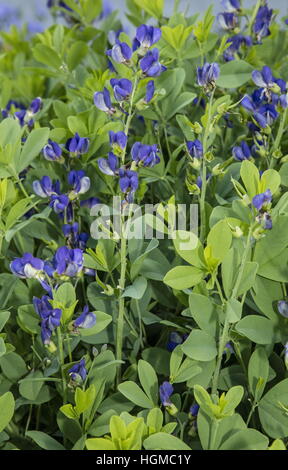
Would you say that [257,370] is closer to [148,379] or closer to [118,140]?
[148,379]

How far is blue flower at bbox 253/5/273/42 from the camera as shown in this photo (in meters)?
0.72

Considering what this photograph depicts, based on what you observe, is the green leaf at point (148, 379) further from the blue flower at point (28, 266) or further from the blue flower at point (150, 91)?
the blue flower at point (150, 91)

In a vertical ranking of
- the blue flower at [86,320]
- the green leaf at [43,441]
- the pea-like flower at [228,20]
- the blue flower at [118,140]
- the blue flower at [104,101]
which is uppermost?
the pea-like flower at [228,20]

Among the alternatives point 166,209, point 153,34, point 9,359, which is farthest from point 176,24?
point 9,359

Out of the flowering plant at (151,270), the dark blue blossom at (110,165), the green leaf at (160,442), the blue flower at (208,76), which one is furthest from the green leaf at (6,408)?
the blue flower at (208,76)

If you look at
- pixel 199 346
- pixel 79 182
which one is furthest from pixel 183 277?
pixel 79 182

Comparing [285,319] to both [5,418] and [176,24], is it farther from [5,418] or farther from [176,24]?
[176,24]

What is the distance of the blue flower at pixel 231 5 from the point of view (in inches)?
29.0

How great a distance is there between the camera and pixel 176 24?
2.43ft

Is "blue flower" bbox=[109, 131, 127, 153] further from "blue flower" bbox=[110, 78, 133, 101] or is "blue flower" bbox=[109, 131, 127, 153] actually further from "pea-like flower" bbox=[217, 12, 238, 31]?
"pea-like flower" bbox=[217, 12, 238, 31]

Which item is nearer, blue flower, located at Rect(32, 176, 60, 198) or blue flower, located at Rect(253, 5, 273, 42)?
blue flower, located at Rect(32, 176, 60, 198)

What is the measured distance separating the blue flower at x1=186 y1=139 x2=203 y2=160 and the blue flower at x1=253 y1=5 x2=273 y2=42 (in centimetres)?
24

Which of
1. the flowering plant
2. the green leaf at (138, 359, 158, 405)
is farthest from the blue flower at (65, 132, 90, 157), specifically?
the green leaf at (138, 359, 158, 405)
